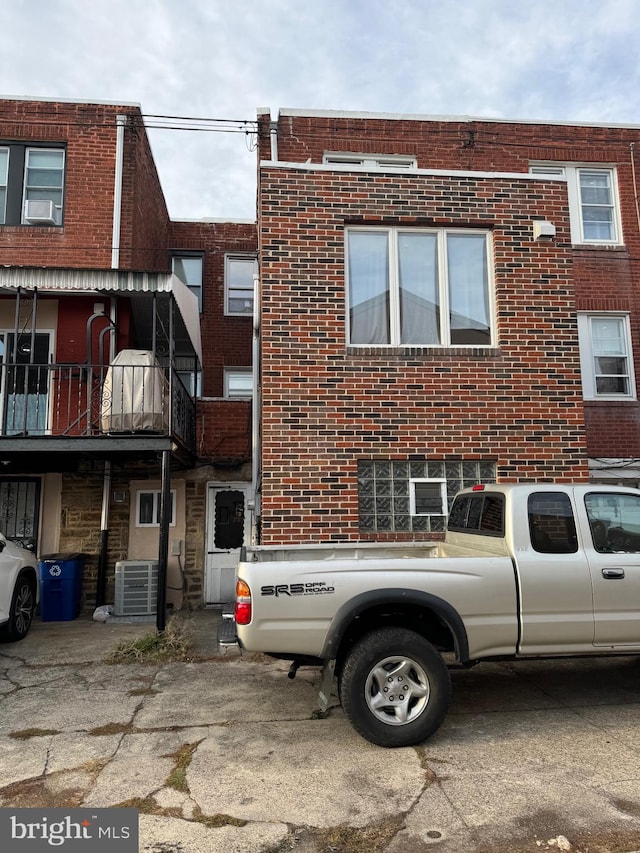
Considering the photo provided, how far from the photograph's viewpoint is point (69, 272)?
27.8ft

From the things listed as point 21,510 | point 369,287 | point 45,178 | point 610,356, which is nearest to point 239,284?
point 45,178

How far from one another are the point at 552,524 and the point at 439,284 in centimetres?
389

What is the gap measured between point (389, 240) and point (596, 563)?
4734 millimetres

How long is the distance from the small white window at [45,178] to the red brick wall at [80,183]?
0.62 ft

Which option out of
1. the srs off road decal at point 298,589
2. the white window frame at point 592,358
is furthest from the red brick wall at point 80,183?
the white window frame at point 592,358

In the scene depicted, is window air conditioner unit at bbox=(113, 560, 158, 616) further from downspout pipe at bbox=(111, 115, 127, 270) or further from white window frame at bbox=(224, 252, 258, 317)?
white window frame at bbox=(224, 252, 258, 317)

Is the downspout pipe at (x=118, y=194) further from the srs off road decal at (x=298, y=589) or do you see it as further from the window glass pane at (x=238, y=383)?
the srs off road decal at (x=298, y=589)

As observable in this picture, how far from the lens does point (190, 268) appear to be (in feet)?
47.7

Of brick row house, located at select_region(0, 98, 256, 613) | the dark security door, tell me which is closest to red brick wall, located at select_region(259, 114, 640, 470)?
brick row house, located at select_region(0, 98, 256, 613)

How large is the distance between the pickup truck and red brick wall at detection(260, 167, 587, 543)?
2.35 meters

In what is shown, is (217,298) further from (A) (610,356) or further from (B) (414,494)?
(B) (414,494)

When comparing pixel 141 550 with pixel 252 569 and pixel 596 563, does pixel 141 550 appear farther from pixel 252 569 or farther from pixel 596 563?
pixel 596 563

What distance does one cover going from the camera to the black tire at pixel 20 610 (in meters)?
7.66

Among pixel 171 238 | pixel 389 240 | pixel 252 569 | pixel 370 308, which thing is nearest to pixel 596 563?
pixel 252 569
